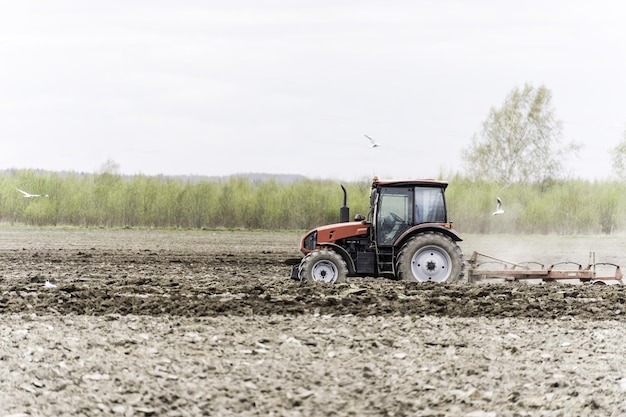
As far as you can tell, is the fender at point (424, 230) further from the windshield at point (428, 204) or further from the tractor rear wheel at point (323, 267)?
the tractor rear wheel at point (323, 267)

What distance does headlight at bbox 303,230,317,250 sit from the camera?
594 inches

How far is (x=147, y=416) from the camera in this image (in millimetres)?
7289

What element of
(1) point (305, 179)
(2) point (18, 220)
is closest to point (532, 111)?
(1) point (305, 179)

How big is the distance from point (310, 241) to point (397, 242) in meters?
1.77

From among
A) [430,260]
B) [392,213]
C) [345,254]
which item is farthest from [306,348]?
[430,260]

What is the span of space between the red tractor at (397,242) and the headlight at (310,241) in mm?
181

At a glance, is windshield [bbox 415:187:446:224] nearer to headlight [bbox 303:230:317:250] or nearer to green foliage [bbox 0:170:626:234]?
headlight [bbox 303:230:317:250]

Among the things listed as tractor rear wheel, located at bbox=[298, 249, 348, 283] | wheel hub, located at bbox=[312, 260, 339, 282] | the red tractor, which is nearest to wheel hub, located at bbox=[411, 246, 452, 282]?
the red tractor

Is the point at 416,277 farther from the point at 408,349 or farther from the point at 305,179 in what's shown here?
the point at 305,179

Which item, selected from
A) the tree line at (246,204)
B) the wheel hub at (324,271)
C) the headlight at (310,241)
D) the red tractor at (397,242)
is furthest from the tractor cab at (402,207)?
the tree line at (246,204)

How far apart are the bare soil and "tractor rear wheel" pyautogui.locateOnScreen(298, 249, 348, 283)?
0.35 metres

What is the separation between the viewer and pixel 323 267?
14.7 metres

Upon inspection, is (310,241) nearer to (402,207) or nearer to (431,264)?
(402,207)

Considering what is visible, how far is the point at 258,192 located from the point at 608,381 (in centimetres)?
3108
